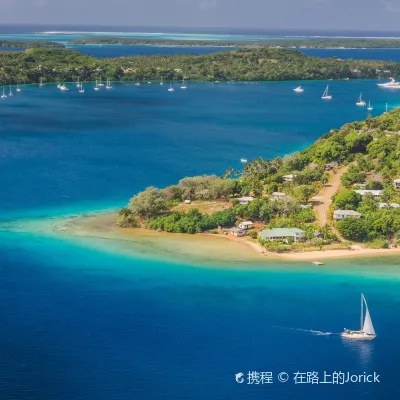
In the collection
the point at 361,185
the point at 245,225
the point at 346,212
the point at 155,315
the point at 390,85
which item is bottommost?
the point at 155,315

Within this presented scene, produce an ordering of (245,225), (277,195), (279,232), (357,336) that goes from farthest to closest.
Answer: (277,195), (245,225), (279,232), (357,336)

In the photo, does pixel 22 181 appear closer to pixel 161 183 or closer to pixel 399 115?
pixel 161 183

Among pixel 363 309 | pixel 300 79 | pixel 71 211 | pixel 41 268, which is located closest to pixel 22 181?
pixel 71 211

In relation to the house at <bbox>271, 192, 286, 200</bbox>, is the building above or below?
above

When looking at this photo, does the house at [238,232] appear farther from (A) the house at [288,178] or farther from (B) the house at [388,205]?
(A) the house at [288,178]

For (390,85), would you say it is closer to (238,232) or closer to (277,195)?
(277,195)

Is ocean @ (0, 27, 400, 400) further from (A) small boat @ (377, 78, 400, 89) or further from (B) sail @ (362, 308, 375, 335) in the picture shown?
(A) small boat @ (377, 78, 400, 89)

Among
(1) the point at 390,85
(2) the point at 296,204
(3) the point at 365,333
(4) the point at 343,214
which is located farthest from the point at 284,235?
(1) the point at 390,85

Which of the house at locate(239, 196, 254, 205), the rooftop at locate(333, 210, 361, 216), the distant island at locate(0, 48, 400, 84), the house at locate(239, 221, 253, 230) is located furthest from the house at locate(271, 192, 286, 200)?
the distant island at locate(0, 48, 400, 84)
